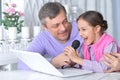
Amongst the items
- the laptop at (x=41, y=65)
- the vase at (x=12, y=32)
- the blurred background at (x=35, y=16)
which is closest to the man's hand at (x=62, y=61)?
the laptop at (x=41, y=65)

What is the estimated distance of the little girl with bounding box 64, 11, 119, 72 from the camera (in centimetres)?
149

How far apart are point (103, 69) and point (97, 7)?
1.73 metres

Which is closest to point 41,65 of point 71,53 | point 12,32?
point 71,53

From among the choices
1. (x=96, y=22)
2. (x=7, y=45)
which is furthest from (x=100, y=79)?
(x=7, y=45)

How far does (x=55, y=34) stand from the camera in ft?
5.85

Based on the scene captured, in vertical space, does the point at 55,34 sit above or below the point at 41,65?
above

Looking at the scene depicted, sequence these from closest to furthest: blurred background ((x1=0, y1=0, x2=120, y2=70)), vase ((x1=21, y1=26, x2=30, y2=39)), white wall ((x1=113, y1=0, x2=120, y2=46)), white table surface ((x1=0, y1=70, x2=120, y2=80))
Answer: white table surface ((x1=0, y1=70, x2=120, y2=80))
blurred background ((x1=0, y1=0, x2=120, y2=70))
vase ((x1=21, y1=26, x2=30, y2=39))
white wall ((x1=113, y1=0, x2=120, y2=46))

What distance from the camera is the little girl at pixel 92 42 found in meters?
1.49

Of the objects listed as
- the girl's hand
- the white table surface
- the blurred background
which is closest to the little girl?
the girl's hand

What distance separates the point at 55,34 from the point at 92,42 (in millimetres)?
289

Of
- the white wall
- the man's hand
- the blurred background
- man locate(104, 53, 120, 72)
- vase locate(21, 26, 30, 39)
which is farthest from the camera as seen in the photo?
the white wall

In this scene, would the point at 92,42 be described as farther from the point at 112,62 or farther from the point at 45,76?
the point at 45,76

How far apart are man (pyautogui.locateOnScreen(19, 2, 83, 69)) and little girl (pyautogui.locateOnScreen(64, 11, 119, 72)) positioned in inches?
3.7

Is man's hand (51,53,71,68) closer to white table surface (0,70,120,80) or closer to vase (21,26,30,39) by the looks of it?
white table surface (0,70,120,80)
